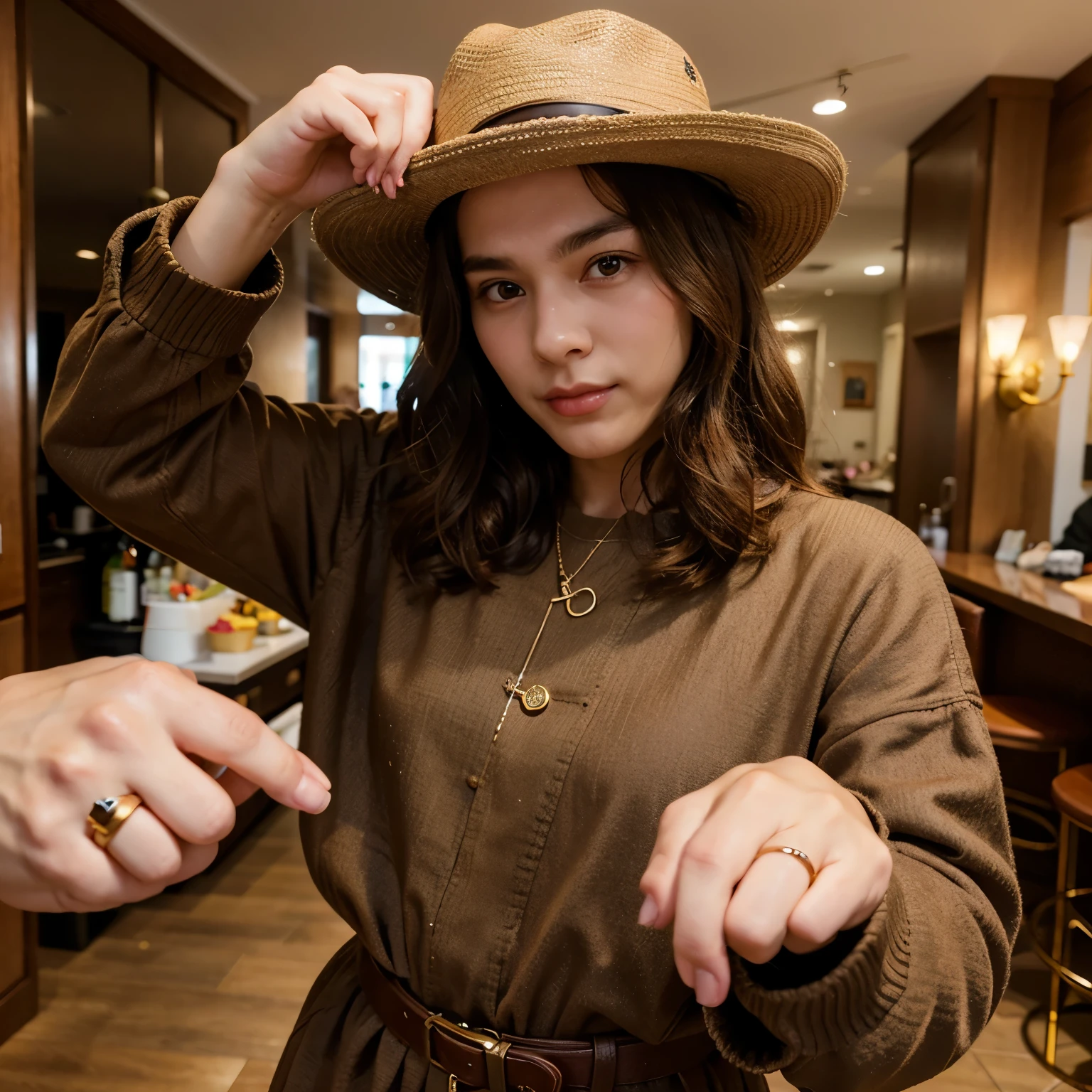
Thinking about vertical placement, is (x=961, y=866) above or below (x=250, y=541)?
below

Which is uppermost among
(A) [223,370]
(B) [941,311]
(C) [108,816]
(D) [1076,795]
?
(B) [941,311]

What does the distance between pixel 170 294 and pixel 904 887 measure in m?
0.78

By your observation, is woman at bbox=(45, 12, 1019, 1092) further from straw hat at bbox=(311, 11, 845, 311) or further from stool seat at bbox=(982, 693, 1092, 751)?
stool seat at bbox=(982, 693, 1092, 751)

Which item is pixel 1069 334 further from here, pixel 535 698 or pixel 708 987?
pixel 708 987

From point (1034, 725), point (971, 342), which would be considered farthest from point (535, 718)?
point (971, 342)

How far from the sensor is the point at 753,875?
42 centimetres

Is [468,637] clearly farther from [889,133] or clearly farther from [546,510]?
[889,133]

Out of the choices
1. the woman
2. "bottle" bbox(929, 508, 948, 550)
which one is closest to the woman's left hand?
the woman

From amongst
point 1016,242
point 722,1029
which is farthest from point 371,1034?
point 1016,242

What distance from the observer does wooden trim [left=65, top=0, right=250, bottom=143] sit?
2.74 metres

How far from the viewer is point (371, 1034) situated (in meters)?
0.88

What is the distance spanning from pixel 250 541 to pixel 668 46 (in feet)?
2.16

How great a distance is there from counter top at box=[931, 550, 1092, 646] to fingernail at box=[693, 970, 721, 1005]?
1980 mm

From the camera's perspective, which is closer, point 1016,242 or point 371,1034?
point 371,1034
